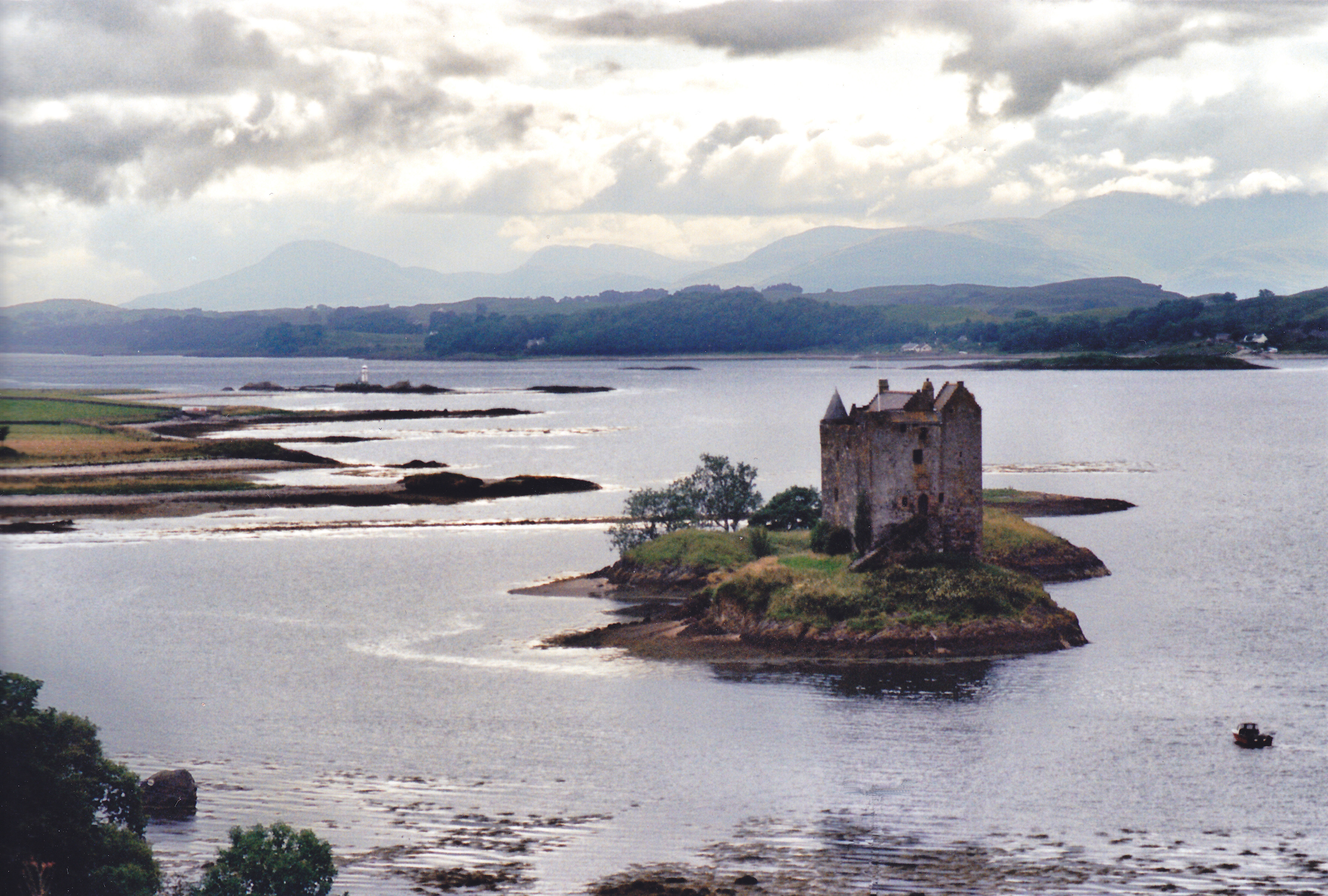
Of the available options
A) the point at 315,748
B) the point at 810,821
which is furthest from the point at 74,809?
the point at 810,821

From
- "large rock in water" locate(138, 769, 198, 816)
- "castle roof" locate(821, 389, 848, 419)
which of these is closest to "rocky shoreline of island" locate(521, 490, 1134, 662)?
"castle roof" locate(821, 389, 848, 419)

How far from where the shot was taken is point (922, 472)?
63.6m

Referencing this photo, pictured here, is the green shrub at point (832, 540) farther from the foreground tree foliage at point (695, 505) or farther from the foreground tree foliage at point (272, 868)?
the foreground tree foliage at point (272, 868)

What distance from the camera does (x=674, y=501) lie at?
8381 centimetres

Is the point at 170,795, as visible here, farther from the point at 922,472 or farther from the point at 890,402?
the point at 922,472

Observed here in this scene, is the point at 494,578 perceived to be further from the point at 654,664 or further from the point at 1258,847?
the point at 1258,847

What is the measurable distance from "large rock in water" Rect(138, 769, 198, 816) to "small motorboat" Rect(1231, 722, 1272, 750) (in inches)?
1292

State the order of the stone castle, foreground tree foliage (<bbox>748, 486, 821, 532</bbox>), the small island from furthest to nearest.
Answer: foreground tree foliage (<bbox>748, 486, 821, 532</bbox>)
the stone castle
the small island

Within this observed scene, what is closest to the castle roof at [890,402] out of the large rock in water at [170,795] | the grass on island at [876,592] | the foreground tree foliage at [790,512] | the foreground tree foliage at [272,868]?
the grass on island at [876,592]

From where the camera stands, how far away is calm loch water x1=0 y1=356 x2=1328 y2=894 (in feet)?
123

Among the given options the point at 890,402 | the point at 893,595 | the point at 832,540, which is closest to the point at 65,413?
the point at 832,540

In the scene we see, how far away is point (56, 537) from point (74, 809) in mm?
70153

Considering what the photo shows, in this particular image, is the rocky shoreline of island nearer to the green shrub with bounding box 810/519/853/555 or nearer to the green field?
the green shrub with bounding box 810/519/853/555

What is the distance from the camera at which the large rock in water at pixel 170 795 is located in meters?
40.6
